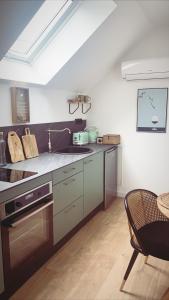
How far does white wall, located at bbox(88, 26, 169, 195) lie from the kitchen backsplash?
440 millimetres

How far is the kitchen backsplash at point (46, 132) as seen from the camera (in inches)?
101

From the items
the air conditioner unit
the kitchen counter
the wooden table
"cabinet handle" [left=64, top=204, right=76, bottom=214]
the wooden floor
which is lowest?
the wooden floor

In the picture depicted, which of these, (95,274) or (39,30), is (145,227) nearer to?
(95,274)

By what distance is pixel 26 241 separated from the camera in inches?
78.1

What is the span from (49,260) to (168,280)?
1.06 m

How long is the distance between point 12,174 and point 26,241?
546 mm

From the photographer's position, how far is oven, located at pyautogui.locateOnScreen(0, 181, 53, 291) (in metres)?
1.74

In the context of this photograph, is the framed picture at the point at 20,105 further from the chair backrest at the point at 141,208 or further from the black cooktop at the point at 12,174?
the chair backrest at the point at 141,208

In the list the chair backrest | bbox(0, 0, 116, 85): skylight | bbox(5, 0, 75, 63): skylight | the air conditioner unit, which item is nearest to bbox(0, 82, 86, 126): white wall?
bbox(0, 0, 116, 85): skylight

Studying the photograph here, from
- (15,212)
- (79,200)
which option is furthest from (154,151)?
(15,212)

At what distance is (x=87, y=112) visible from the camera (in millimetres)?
3877

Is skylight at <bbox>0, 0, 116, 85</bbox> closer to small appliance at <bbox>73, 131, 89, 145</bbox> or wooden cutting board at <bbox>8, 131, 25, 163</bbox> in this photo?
wooden cutting board at <bbox>8, 131, 25, 163</bbox>

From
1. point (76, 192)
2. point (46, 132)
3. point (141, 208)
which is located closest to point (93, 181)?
point (76, 192)

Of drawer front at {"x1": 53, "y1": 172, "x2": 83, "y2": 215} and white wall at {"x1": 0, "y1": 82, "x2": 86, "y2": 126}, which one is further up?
white wall at {"x1": 0, "y1": 82, "x2": 86, "y2": 126}
